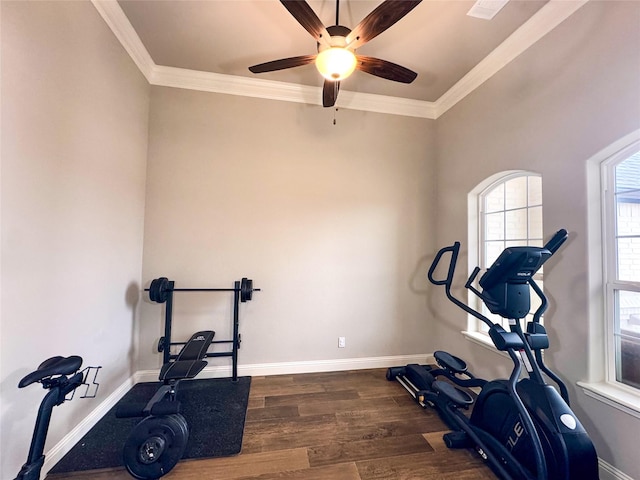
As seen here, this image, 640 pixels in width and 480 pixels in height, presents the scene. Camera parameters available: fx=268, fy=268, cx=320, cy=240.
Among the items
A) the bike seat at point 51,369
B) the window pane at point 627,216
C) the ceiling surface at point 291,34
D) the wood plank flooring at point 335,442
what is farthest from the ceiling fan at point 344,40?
the wood plank flooring at point 335,442

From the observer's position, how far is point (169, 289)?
8.88 feet

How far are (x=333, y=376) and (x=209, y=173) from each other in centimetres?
264

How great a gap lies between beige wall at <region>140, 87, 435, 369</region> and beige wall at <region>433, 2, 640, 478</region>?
1006 millimetres

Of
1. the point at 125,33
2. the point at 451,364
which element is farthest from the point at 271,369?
the point at 125,33

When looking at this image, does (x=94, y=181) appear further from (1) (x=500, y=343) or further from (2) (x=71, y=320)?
(1) (x=500, y=343)

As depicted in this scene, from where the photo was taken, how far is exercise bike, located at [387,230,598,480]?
1435 mm

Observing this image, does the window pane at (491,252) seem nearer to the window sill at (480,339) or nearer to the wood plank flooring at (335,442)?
the window sill at (480,339)

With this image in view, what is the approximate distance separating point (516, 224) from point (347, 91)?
231cm

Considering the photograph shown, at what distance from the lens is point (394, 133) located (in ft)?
11.1

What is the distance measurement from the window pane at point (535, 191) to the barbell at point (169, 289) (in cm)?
277

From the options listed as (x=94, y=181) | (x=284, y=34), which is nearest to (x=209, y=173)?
(x=94, y=181)

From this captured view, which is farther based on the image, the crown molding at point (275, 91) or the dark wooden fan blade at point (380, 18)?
the crown molding at point (275, 91)

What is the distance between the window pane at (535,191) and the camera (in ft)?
7.54

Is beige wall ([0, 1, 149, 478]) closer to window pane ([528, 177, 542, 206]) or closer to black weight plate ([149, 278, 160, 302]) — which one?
black weight plate ([149, 278, 160, 302])
